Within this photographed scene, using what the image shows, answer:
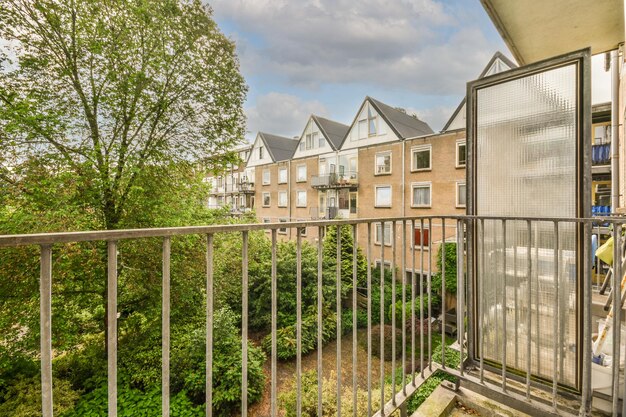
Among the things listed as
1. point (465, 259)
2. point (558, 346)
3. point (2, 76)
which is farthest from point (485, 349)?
point (2, 76)

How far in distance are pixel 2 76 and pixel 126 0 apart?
2.80 meters

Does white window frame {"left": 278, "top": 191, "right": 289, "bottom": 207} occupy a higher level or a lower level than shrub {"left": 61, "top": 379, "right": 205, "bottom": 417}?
higher

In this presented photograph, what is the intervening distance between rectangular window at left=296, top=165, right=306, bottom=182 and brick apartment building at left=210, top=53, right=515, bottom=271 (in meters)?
0.06

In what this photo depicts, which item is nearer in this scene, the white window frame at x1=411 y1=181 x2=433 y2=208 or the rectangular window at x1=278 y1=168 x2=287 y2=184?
the white window frame at x1=411 y1=181 x2=433 y2=208

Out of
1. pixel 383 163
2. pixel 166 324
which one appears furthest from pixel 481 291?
pixel 383 163

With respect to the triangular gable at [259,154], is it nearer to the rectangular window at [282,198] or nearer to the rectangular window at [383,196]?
the rectangular window at [282,198]

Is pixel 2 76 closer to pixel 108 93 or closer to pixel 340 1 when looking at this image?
pixel 108 93

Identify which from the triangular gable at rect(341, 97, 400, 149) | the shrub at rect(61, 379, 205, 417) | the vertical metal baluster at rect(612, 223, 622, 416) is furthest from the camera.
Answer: the triangular gable at rect(341, 97, 400, 149)

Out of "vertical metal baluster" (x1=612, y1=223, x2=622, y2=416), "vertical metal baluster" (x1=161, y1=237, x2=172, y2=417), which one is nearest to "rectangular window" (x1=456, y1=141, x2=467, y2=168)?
"vertical metal baluster" (x1=612, y1=223, x2=622, y2=416)

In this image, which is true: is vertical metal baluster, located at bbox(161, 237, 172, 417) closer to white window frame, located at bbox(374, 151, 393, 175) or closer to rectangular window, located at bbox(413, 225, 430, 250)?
rectangular window, located at bbox(413, 225, 430, 250)

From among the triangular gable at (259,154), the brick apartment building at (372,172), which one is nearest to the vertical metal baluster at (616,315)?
the brick apartment building at (372,172)

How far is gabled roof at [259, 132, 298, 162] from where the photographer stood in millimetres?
20375

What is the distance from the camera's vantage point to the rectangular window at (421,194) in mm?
12347

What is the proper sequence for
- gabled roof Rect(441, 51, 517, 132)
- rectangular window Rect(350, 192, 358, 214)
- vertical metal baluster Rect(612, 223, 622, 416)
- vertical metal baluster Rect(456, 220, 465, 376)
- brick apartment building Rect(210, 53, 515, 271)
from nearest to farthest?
1. vertical metal baluster Rect(612, 223, 622, 416)
2. vertical metal baluster Rect(456, 220, 465, 376)
3. gabled roof Rect(441, 51, 517, 132)
4. brick apartment building Rect(210, 53, 515, 271)
5. rectangular window Rect(350, 192, 358, 214)
